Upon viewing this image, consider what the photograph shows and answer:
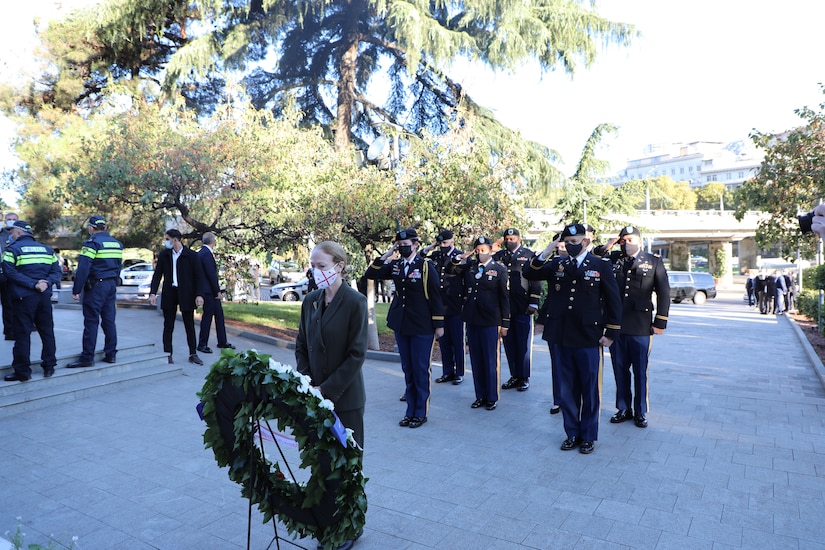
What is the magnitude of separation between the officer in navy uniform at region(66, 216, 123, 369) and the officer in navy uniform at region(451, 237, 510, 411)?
15.6 feet

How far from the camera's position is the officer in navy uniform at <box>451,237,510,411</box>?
23.4ft

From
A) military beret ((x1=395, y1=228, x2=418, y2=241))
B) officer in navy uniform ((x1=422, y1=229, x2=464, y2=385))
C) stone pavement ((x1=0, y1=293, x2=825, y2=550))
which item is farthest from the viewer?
officer in navy uniform ((x1=422, y1=229, x2=464, y2=385))

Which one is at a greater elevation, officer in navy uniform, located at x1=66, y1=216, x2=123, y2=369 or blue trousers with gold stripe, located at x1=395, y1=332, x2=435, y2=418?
officer in navy uniform, located at x1=66, y1=216, x2=123, y2=369

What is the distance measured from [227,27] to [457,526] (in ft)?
60.5

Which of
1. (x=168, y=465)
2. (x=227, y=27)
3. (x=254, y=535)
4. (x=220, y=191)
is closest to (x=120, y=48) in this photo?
(x=227, y=27)

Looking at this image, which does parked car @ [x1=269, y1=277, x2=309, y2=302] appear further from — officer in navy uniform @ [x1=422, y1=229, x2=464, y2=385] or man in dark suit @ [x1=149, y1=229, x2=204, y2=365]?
officer in navy uniform @ [x1=422, y1=229, x2=464, y2=385]

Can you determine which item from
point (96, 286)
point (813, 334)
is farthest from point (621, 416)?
point (813, 334)

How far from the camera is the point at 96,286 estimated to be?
7.95 meters

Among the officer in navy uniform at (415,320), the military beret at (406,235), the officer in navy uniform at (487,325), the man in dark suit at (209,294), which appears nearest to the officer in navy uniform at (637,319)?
the officer in navy uniform at (487,325)

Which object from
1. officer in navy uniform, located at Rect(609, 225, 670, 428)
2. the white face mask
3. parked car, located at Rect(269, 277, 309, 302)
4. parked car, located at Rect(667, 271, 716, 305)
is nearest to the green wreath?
the white face mask

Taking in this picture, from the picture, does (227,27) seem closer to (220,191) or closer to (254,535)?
(220,191)

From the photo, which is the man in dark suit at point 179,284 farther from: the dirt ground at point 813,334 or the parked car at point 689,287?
the parked car at point 689,287

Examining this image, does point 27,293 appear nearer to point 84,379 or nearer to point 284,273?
point 84,379

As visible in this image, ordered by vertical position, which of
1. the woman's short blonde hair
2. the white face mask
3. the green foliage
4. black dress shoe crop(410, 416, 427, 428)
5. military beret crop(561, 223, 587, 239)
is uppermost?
the green foliage
